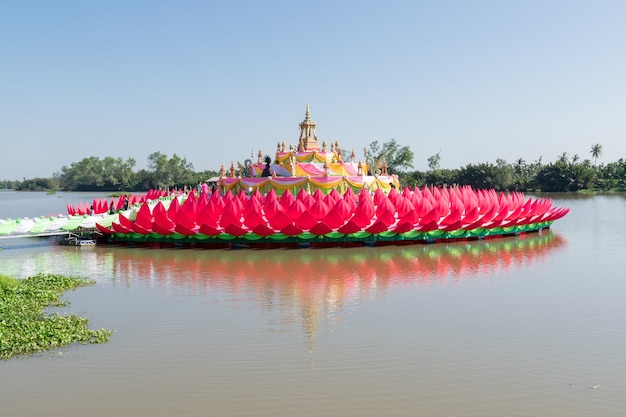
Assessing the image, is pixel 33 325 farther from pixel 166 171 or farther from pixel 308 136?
pixel 166 171

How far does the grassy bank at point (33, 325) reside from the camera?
5730 mm

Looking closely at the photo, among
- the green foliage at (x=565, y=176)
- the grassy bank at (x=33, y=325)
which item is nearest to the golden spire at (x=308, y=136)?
the grassy bank at (x=33, y=325)

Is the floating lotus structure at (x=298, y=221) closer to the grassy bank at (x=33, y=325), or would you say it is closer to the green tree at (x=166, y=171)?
the grassy bank at (x=33, y=325)

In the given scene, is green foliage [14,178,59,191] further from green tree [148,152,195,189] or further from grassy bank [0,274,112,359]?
grassy bank [0,274,112,359]

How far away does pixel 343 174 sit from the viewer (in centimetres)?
1777

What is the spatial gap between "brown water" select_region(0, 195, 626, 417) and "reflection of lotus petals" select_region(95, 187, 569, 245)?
2.19m

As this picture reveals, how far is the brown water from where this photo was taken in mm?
4531

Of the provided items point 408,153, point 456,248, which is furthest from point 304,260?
point 408,153

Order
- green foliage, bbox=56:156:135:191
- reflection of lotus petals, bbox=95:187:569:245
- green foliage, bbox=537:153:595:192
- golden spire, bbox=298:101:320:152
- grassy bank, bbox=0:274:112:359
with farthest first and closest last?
green foliage, bbox=56:156:135:191, green foliage, bbox=537:153:595:192, golden spire, bbox=298:101:320:152, reflection of lotus petals, bbox=95:187:569:245, grassy bank, bbox=0:274:112:359

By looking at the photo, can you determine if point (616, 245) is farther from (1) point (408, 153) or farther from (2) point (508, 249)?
(1) point (408, 153)

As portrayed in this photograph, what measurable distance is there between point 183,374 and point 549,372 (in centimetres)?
308

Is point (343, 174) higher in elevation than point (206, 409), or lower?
higher

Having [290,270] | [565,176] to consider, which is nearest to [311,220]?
[290,270]

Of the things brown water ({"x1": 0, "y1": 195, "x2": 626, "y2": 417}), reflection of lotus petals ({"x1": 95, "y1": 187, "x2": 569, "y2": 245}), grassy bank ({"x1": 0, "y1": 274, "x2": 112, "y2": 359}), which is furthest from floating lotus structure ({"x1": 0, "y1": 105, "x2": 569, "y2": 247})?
grassy bank ({"x1": 0, "y1": 274, "x2": 112, "y2": 359})
